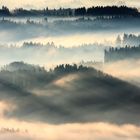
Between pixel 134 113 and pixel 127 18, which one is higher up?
pixel 127 18

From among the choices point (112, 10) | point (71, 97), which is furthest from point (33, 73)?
point (112, 10)

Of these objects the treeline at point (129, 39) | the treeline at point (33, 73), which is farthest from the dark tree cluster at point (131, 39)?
the treeline at point (33, 73)

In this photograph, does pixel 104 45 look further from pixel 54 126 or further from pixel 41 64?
pixel 54 126

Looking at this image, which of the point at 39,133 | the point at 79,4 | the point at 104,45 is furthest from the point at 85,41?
the point at 39,133

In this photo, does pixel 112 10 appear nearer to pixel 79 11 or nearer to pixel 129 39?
pixel 79 11

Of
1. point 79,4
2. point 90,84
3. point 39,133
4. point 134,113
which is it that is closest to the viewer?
point 39,133

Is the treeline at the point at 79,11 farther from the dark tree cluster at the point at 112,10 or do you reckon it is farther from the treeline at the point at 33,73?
the treeline at the point at 33,73
